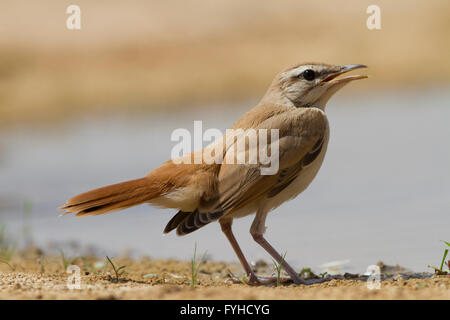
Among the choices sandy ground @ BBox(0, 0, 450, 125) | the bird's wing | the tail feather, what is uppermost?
sandy ground @ BBox(0, 0, 450, 125)

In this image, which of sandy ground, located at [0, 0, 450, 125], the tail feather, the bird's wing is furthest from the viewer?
→ sandy ground, located at [0, 0, 450, 125]

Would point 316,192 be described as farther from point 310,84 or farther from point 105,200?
point 105,200

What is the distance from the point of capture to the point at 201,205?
6.93 metres

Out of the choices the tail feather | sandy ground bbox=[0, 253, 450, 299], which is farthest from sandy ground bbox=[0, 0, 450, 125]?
the tail feather

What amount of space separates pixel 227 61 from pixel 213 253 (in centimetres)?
988

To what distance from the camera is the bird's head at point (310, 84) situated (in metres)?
7.67

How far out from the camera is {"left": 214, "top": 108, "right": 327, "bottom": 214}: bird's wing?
269 inches

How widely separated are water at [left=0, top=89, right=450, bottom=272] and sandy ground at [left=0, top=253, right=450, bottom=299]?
2.85 ft

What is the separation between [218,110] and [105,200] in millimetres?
9491

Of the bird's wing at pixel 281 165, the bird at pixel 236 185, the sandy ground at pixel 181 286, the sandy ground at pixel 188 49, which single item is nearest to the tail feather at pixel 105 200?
the bird at pixel 236 185

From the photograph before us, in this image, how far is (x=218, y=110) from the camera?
16.1 metres

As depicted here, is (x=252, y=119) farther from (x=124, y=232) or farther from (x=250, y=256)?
(x=124, y=232)

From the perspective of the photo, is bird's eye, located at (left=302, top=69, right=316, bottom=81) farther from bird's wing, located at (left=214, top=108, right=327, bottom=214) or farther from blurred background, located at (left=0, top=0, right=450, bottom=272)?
blurred background, located at (left=0, top=0, right=450, bottom=272)

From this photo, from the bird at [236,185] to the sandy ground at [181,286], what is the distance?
0.62 meters
